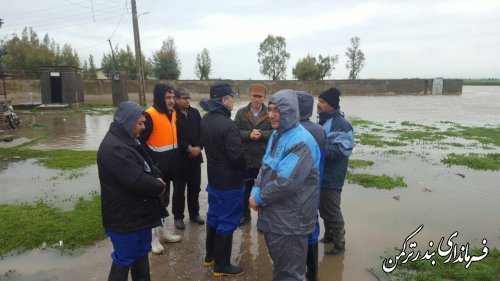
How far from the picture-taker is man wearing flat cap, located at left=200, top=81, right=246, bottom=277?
4.11 m

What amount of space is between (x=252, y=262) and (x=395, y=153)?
761 cm

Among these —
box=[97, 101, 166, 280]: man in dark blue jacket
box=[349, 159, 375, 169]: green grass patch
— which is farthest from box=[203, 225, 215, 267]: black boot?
box=[349, 159, 375, 169]: green grass patch

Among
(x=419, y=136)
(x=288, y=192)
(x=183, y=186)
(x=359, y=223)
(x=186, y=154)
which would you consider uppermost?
(x=288, y=192)

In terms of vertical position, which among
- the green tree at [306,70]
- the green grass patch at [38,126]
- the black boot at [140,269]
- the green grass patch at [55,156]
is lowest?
the green grass patch at [55,156]

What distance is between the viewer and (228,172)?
162 inches

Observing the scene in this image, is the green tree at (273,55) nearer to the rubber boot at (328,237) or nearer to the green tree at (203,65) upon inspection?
the green tree at (203,65)

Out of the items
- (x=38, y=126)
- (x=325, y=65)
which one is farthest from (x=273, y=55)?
(x=38, y=126)

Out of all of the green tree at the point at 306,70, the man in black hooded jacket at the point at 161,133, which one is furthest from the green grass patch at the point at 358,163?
the green tree at the point at 306,70

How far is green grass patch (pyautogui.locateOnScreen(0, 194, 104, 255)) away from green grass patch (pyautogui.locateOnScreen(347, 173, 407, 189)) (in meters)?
4.98

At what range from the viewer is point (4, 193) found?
23.7ft

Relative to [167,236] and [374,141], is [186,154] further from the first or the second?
[374,141]

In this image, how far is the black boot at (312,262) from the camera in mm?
3957

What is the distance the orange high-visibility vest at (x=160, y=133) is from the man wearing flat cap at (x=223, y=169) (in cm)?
77

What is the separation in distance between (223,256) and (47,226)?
282cm
